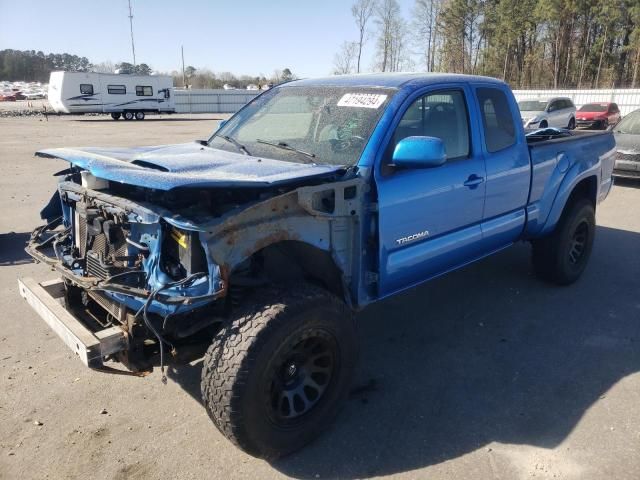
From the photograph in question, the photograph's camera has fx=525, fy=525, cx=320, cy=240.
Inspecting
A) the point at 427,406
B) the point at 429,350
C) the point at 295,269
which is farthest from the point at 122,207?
the point at 429,350

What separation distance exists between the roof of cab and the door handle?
2.41 ft

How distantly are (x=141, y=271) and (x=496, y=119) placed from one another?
3.04 m

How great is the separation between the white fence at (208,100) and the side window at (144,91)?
8.31m

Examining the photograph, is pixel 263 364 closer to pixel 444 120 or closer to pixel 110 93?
pixel 444 120

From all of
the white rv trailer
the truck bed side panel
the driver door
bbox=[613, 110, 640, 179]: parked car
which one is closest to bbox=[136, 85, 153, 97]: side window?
the white rv trailer

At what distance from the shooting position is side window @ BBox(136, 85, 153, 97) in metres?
35.2

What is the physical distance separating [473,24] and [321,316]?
54935 millimetres

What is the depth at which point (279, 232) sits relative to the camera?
282 cm

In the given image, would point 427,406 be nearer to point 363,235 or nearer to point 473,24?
point 363,235

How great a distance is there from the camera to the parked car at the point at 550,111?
59.5 feet

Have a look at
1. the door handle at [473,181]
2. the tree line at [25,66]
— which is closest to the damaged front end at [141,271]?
the door handle at [473,181]

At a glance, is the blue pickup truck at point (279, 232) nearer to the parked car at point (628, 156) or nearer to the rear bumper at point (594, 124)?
the parked car at point (628, 156)

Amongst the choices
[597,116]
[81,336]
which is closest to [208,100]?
[597,116]

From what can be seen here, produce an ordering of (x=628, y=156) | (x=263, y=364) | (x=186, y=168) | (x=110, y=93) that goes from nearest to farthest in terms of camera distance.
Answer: (x=263, y=364) → (x=186, y=168) → (x=628, y=156) → (x=110, y=93)
